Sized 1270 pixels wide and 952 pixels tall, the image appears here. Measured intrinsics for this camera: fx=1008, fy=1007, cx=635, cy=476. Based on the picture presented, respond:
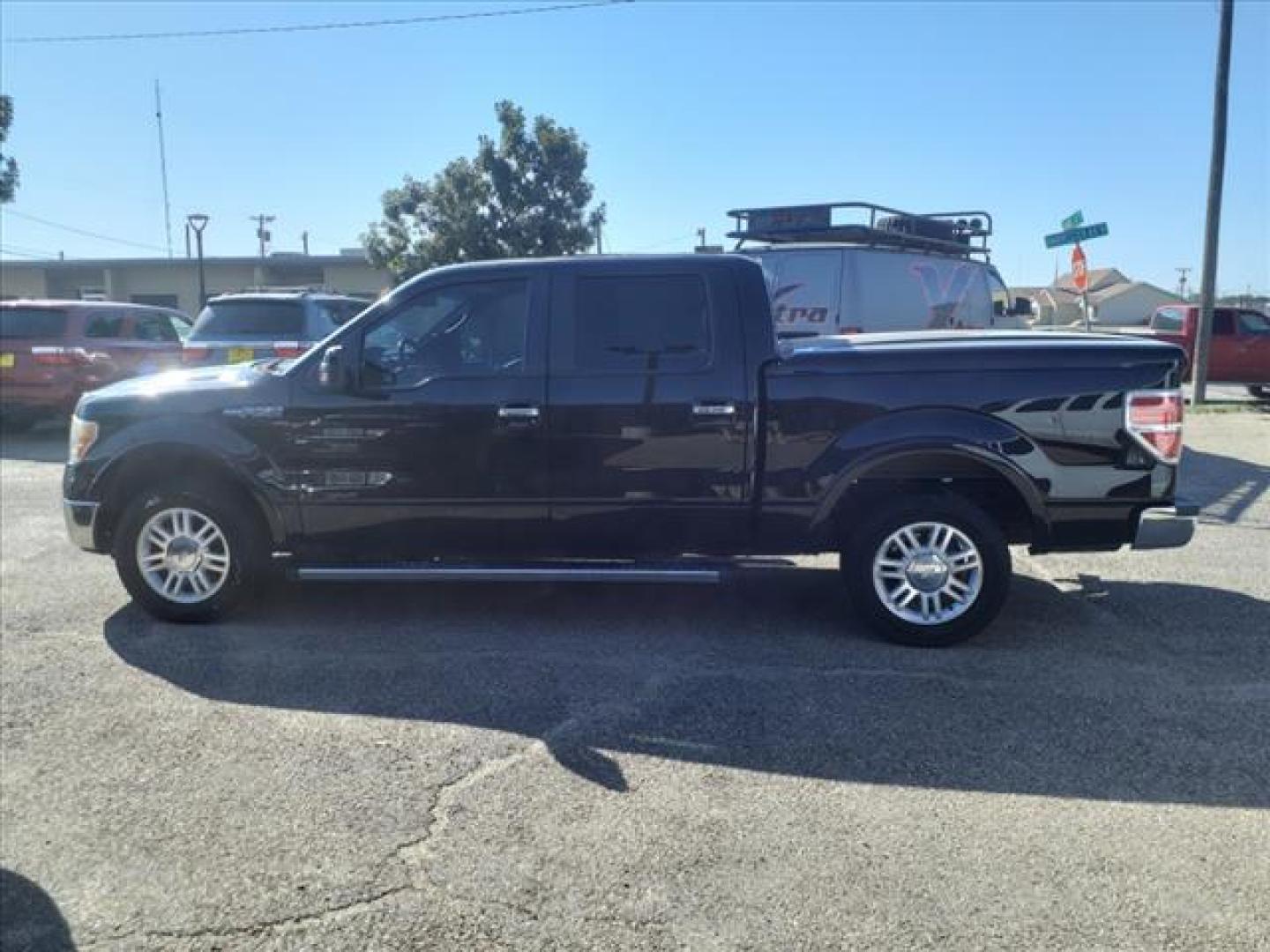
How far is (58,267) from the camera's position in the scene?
3841cm

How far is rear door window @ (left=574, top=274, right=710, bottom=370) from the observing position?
5234mm

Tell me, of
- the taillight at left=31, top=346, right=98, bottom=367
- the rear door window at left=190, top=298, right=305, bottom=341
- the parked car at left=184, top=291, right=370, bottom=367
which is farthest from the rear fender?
the taillight at left=31, top=346, right=98, bottom=367

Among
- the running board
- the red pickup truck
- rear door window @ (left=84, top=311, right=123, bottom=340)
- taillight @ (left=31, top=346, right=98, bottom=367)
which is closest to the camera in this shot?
the running board

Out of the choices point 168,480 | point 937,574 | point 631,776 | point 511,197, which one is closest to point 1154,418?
point 937,574

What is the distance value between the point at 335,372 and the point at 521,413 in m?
0.99

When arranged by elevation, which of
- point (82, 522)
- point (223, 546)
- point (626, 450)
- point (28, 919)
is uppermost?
point (626, 450)

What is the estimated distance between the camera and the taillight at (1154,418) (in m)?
4.92

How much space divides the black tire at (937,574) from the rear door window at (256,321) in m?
8.81

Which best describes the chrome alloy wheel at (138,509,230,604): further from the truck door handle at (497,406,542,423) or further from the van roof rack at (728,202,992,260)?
the van roof rack at (728,202,992,260)

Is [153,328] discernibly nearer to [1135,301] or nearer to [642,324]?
[642,324]

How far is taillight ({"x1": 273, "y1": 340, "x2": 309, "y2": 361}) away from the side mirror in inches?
266

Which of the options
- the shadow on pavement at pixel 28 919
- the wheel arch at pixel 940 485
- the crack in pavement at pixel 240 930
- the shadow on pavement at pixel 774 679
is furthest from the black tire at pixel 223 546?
the wheel arch at pixel 940 485

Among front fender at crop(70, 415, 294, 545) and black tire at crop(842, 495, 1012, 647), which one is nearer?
black tire at crop(842, 495, 1012, 647)

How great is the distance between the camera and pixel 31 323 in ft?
44.4
